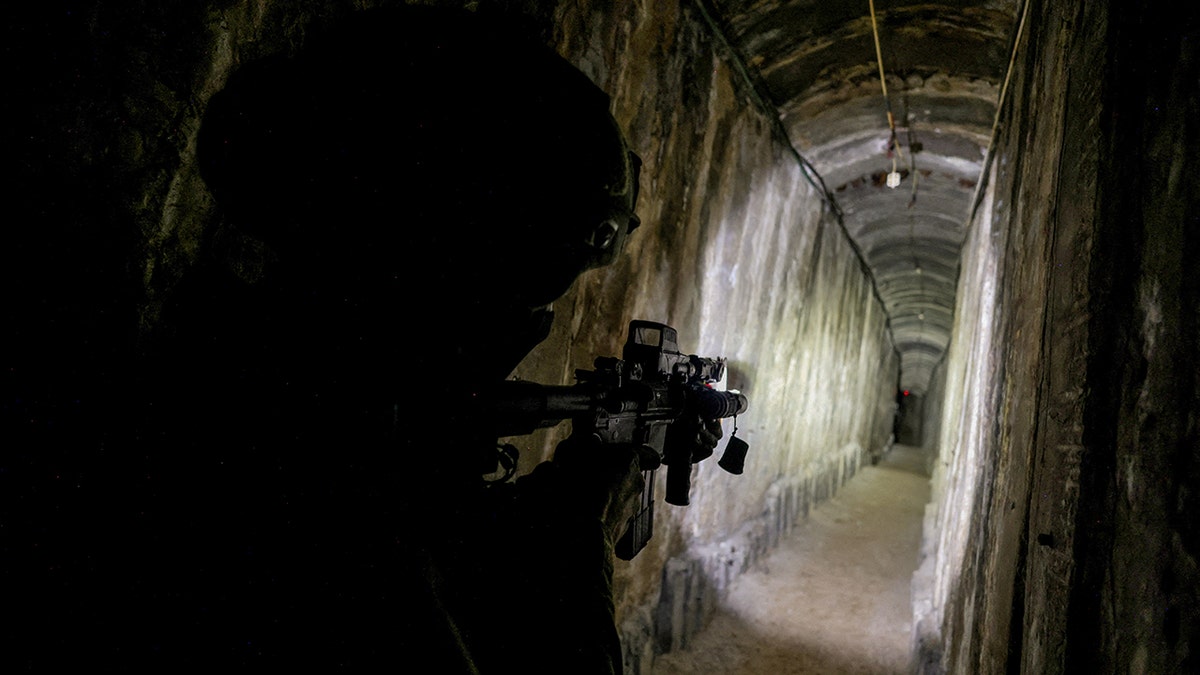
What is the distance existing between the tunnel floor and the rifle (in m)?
2.76

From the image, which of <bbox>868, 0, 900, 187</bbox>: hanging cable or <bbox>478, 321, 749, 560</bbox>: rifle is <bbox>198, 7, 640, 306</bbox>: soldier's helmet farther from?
<bbox>868, 0, 900, 187</bbox>: hanging cable

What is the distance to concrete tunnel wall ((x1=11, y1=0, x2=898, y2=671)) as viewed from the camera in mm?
1225

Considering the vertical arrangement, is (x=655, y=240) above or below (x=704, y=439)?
above

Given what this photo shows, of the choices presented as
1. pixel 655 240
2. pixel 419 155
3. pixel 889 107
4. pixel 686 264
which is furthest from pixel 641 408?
pixel 889 107

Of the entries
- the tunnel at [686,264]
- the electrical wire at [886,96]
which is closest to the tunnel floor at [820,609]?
the tunnel at [686,264]

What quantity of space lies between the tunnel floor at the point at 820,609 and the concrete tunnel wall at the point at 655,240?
0.83ft

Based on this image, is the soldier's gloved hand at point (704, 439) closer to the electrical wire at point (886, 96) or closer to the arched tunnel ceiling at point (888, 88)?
the arched tunnel ceiling at point (888, 88)

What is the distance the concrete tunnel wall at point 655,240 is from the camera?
1225mm

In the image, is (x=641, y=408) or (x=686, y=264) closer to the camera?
(x=641, y=408)

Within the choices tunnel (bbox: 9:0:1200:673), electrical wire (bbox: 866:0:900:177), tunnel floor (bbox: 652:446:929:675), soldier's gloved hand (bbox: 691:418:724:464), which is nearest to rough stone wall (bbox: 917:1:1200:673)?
tunnel (bbox: 9:0:1200:673)


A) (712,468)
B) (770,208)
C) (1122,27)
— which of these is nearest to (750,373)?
(712,468)

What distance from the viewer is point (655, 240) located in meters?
3.60

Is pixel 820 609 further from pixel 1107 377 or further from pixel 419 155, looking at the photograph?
pixel 419 155

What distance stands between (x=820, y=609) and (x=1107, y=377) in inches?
192
